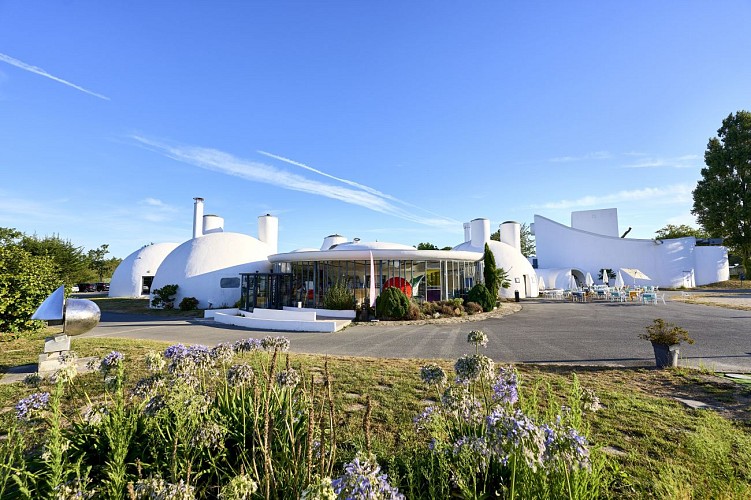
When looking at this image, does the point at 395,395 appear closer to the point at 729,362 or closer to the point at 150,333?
the point at 729,362

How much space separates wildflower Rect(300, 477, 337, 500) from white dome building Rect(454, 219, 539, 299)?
2836 centimetres

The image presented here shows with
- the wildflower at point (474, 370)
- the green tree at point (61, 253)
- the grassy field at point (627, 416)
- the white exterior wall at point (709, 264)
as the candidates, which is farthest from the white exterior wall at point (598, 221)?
the green tree at point (61, 253)

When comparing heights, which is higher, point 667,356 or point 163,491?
point 163,491

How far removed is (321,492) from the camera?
121cm

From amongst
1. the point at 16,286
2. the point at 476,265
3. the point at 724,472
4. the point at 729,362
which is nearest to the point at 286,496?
the point at 724,472

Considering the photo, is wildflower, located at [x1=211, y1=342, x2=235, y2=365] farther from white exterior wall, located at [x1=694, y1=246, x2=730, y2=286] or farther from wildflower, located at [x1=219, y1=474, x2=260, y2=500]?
white exterior wall, located at [x1=694, y1=246, x2=730, y2=286]

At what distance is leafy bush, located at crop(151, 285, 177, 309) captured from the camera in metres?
23.1

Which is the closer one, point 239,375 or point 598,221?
point 239,375

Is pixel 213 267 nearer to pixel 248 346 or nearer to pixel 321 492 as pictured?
pixel 248 346

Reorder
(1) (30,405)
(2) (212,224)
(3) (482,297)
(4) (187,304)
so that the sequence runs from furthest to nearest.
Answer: (2) (212,224) → (4) (187,304) → (3) (482,297) → (1) (30,405)

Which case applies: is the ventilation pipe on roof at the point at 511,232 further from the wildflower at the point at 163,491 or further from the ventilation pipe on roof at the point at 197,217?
the wildflower at the point at 163,491

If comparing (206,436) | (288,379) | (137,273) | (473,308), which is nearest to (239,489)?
(206,436)

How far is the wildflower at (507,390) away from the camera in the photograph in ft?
8.04

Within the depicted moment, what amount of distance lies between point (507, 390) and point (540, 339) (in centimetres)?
896
